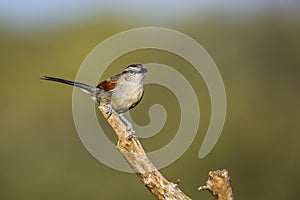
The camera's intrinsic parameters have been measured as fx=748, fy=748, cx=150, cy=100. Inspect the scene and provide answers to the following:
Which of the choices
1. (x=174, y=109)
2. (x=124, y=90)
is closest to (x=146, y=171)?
(x=124, y=90)

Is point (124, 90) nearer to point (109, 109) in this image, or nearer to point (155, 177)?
point (109, 109)

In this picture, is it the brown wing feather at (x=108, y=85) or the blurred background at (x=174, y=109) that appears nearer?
the brown wing feather at (x=108, y=85)

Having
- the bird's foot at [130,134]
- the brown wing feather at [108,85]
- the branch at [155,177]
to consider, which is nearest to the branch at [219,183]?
the branch at [155,177]

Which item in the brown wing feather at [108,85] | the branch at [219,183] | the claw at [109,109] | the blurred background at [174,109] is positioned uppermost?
the blurred background at [174,109]

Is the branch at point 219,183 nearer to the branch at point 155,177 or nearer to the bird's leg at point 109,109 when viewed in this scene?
the branch at point 155,177

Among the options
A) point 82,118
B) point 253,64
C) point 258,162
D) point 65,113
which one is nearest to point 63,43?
point 65,113

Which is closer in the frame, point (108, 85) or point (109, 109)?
point (109, 109)
